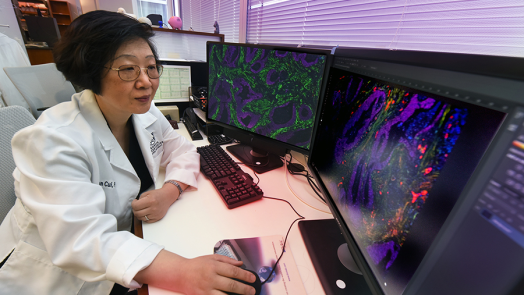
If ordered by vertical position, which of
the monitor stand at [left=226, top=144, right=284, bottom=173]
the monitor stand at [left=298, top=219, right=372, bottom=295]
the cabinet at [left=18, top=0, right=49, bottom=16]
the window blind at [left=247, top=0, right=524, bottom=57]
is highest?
the cabinet at [left=18, top=0, right=49, bottom=16]

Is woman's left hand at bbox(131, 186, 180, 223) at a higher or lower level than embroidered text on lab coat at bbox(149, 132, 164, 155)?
lower

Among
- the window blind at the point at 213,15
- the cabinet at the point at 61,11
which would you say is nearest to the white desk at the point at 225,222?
the window blind at the point at 213,15

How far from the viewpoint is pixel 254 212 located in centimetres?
74

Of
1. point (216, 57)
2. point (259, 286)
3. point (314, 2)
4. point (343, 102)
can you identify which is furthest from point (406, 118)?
point (314, 2)

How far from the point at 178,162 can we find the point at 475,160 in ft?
2.93

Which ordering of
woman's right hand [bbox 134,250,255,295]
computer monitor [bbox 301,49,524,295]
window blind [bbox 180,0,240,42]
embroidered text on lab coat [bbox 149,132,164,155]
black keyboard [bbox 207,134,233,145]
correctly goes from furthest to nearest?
window blind [bbox 180,0,240,42] < black keyboard [bbox 207,134,233,145] < embroidered text on lab coat [bbox 149,132,164,155] < woman's right hand [bbox 134,250,255,295] < computer monitor [bbox 301,49,524,295]

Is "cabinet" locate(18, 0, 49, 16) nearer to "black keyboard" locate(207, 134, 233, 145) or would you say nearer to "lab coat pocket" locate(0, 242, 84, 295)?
"black keyboard" locate(207, 134, 233, 145)

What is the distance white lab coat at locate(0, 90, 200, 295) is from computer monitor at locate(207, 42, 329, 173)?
34cm

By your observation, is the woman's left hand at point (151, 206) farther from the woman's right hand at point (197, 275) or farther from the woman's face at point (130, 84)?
the woman's face at point (130, 84)

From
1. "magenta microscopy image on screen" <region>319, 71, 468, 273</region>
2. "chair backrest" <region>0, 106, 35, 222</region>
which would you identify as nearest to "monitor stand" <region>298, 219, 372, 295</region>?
"magenta microscopy image on screen" <region>319, 71, 468, 273</region>

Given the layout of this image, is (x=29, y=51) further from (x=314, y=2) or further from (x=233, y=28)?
(x=314, y=2)

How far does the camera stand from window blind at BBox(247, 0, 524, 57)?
0.62 m

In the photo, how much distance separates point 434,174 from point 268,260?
0.43 meters

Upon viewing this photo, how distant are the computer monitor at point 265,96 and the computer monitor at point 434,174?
26 centimetres
